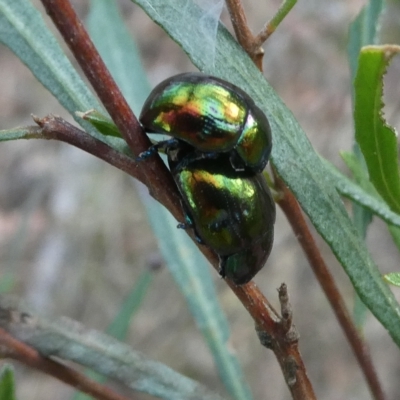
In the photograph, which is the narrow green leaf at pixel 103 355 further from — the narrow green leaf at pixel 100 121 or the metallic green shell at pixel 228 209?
the narrow green leaf at pixel 100 121

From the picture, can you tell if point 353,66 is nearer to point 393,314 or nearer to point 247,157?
point 247,157

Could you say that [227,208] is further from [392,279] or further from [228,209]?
[392,279]

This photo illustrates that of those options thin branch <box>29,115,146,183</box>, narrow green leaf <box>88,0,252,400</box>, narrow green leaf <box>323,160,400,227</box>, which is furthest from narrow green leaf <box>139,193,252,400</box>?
thin branch <box>29,115,146,183</box>

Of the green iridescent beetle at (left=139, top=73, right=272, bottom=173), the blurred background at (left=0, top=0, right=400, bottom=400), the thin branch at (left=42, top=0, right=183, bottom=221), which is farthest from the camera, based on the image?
the blurred background at (left=0, top=0, right=400, bottom=400)

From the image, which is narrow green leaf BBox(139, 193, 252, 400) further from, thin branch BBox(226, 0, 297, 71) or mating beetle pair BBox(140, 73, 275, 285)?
thin branch BBox(226, 0, 297, 71)

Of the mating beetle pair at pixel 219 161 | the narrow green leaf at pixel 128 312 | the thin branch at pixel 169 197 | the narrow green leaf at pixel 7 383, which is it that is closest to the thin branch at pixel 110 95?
the thin branch at pixel 169 197

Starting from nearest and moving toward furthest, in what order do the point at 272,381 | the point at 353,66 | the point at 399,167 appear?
the point at 399,167 < the point at 353,66 < the point at 272,381

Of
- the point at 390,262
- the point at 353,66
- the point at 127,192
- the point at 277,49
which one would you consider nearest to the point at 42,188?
the point at 127,192
